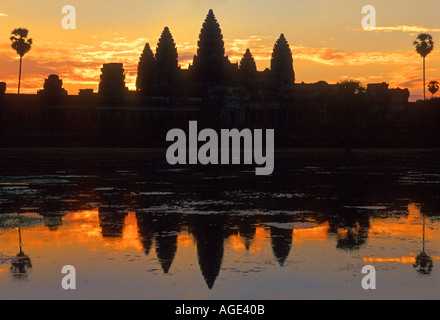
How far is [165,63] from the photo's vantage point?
119938 mm

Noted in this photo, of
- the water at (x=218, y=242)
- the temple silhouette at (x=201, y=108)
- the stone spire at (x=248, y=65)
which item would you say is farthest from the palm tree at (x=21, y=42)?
the water at (x=218, y=242)

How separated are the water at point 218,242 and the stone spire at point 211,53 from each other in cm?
9673

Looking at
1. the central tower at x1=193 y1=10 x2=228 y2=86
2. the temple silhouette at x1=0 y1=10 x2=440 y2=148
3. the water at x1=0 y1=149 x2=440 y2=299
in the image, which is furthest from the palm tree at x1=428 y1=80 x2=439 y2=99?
the water at x1=0 y1=149 x2=440 y2=299

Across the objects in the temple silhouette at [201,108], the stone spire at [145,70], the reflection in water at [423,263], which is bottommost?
the reflection in water at [423,263]

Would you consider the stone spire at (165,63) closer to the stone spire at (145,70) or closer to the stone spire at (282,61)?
the stone spire at (145,70)

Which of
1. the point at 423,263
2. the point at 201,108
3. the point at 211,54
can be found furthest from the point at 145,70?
the point at 423,263

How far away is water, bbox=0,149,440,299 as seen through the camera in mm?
7926

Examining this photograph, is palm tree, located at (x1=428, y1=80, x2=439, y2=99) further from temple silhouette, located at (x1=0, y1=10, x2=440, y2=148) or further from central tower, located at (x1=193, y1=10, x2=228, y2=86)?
central tower, located at (x1=193, y1=10, x2=228, y2=86)

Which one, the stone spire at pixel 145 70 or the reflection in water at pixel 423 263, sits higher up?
the stone spire at pixel 145 70

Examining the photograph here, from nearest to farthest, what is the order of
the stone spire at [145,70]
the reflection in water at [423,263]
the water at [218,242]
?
the water at [218,242] → the reflection in water at [423,263] → the stone spire at [145,70]

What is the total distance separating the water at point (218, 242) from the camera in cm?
793

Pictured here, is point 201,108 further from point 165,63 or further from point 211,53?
point 165,63
